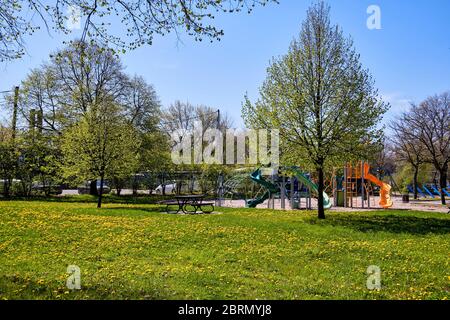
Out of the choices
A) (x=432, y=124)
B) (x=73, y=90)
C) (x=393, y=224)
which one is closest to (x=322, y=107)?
(x=393, y=224)

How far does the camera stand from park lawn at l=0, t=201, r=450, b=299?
576cm

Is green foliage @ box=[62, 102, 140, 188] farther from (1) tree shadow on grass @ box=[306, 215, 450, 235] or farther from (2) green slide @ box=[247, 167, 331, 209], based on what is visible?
(1) tree shadow on grass @ box=[306, 215, 450, 235]

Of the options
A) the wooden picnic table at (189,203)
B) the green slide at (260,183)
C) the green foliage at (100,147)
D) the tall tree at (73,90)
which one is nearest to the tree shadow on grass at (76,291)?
the wooden picnic table at (189,203)

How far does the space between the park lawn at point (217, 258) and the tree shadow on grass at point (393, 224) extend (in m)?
0.06

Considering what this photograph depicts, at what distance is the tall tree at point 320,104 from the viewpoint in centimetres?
1524

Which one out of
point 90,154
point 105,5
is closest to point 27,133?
point 90,154

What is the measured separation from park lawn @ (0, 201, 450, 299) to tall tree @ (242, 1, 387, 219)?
3.41 meters

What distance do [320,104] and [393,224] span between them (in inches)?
208

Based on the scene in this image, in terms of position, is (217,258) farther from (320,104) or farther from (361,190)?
(361,190)

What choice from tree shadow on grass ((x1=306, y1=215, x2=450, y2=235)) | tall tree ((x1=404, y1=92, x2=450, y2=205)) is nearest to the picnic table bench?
tree shadow on grass ((x1=306, y1=215, x2=450, y2=235))

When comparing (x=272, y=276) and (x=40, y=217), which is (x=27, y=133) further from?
(x=272, y=276)

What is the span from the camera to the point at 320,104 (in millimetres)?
15523

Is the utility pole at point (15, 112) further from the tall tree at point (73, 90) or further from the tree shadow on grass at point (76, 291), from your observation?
the tree shadow on grass at point (76, 291)
